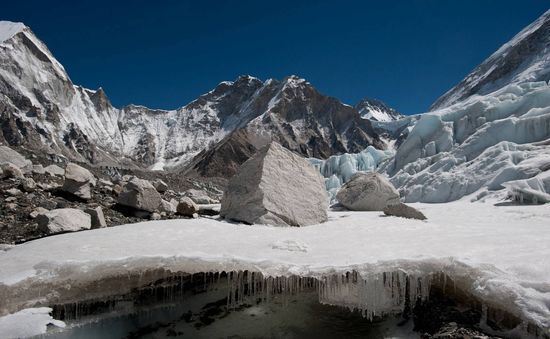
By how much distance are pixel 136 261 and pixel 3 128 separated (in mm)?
116019

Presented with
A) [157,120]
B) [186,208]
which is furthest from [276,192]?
[157,120]

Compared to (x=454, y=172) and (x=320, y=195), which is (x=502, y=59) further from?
(x=320, y=195)

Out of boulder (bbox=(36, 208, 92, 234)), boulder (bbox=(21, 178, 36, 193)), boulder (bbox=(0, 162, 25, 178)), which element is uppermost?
boulder (bbox=(0, 162, 25, 178))

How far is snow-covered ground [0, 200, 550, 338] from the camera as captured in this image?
4.77 m

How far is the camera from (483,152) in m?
24.3

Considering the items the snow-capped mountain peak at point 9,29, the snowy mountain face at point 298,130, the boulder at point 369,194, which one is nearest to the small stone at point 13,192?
the boulder at point 369,194

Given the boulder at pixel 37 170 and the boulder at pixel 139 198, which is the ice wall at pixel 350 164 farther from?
the boulder at pixel 139 198

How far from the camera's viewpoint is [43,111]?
11744 centimetres

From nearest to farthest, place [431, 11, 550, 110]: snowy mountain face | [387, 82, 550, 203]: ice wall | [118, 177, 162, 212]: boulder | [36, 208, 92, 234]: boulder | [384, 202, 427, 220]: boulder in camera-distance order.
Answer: [36, 208, 92, 234]: boulder, [384, 202, 427, 220]: boulder, [118, 177, 162, 212]: boulder, [387, 82, 550, 203]: ice wall, [431, 11, 550, 110]: snowy mountain face

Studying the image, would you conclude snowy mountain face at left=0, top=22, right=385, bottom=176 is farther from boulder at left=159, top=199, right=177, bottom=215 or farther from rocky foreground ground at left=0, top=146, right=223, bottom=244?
boulder at left=159, top=199, right=177, bottom=215

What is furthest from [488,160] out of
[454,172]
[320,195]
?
[320,195]

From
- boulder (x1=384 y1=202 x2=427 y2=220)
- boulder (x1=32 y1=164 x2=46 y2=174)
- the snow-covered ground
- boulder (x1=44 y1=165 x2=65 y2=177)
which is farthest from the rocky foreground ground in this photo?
boulder (x1=384 y1=202 x2=427 y2=220)

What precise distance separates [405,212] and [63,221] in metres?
8.46

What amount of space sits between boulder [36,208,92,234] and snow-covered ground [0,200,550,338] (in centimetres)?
164
